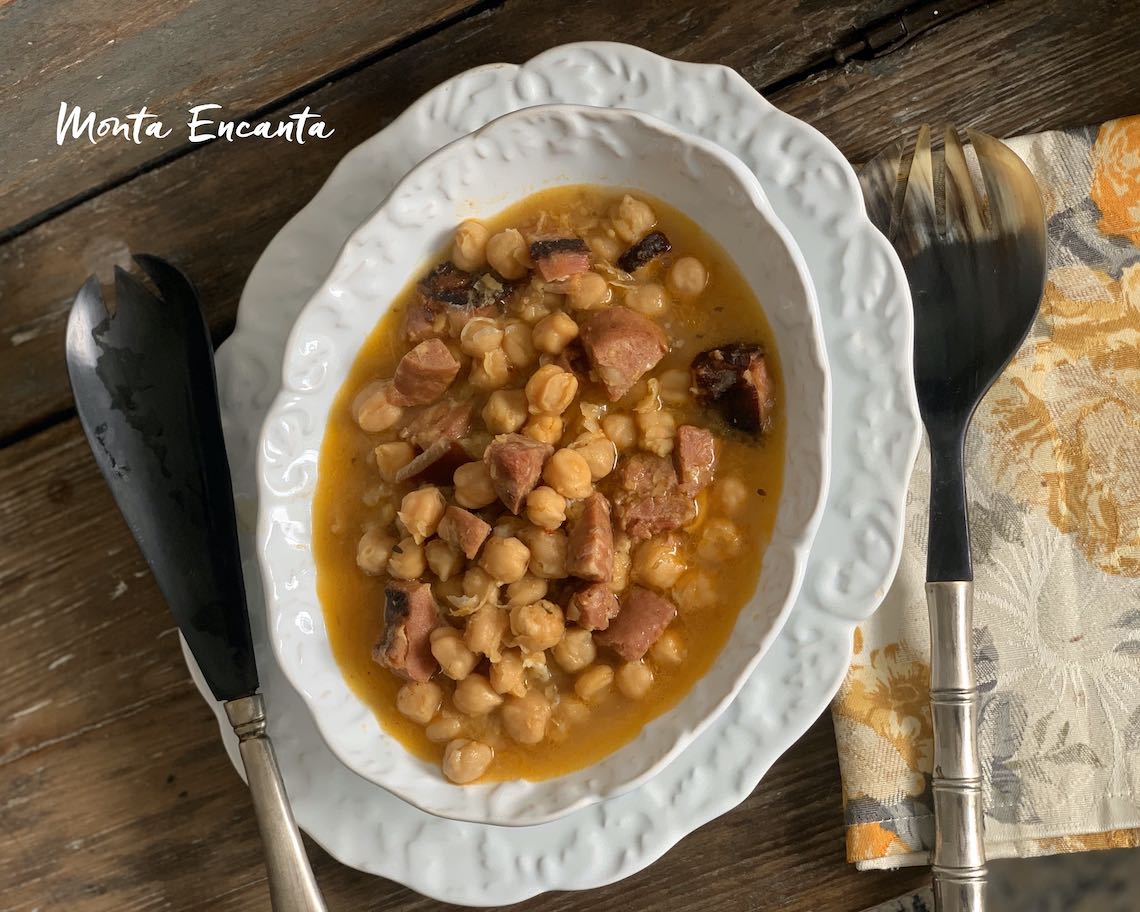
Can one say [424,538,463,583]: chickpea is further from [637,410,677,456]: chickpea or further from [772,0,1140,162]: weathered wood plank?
[772,0,1140,162]: weathered wood plank

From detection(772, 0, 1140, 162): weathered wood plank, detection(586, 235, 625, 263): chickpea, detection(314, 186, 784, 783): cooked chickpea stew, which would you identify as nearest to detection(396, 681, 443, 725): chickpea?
detection(314, 186, 784, 783): cooked chickpea stew

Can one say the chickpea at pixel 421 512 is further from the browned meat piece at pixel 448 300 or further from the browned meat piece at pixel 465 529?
the browned meat piece at pixel 448 300

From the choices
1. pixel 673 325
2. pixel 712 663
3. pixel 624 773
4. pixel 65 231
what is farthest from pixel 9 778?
pixel 673 325

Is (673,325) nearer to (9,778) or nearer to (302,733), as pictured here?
(302,733)

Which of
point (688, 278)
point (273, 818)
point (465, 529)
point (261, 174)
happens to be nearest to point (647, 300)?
point (688, 278)

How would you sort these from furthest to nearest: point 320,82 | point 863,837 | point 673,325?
point 320,82
point 863,837
point 673,325

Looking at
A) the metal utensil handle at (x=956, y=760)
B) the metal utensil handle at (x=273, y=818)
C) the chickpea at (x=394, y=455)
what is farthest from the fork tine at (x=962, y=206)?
the metal utensil handle at (x=273, y=818)
